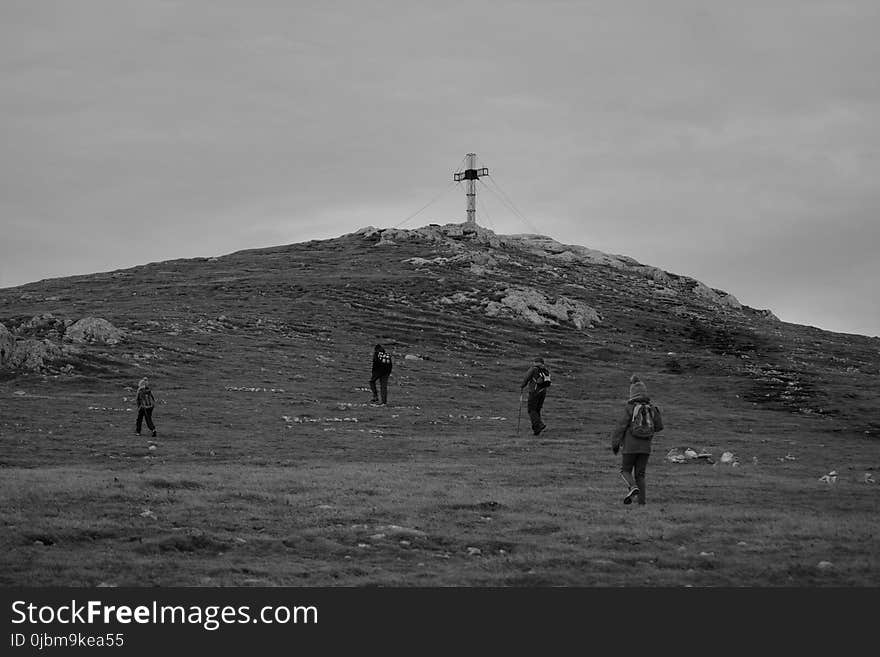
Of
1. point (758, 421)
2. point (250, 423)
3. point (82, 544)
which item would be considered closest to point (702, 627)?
point (82, 544)

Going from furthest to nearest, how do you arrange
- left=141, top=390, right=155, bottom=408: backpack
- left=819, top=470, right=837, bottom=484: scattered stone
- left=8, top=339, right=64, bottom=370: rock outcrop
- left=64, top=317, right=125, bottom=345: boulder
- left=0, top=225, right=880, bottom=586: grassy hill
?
left=64, top=317, right=125, bottom=345: boulder < left=8, top=339, right=64, bottom=370: rock outcrop < left=141, top=390, right=155, bottom=408: backpack < left=819, top=470, right=837, bottom=484: scattered stone < left=0, top=225, right=880, bottom=586: grassy hill

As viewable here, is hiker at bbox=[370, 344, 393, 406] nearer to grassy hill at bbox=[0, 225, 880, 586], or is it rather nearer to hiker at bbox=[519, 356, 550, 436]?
grassy hill at bbox=[0, 225, 880, 586]

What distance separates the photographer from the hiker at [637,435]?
2352 centimetres

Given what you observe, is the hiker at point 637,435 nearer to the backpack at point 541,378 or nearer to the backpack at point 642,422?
the backpack at point 642,422

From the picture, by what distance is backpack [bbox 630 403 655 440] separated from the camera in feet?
76.9

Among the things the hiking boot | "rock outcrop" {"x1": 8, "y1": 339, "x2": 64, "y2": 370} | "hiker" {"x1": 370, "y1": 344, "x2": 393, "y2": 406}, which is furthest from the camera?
"rock outcrop" {"x1": 8, "y1": 339, "x2": 64, "y2": 370}

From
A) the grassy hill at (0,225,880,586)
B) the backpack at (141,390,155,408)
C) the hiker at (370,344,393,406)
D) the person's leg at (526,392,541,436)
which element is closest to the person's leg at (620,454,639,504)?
the grassy hill at (0,225,880,586)

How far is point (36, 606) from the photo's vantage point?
14.5m

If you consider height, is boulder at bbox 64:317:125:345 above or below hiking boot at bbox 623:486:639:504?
above

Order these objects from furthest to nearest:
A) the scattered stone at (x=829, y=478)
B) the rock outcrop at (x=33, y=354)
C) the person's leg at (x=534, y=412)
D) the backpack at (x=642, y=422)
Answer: the rock outcrop at (x=33, y=354), the person's leg at (x=534, y=412), the scattered stone at (x=829, y=478), the backpack at (x=642, y=422)

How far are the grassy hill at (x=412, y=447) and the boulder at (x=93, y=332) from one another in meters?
1.38

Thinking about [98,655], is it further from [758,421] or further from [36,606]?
[758,421]

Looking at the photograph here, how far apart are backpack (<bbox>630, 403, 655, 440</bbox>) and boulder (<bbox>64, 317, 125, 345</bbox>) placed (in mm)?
46462

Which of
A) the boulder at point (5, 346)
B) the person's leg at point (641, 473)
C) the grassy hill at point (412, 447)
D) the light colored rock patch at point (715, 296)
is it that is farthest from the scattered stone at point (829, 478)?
the light colored rock patch at point (715, 296)
